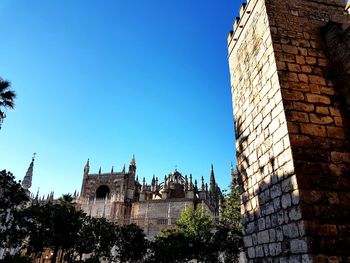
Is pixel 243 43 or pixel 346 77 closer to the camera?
pixel 346 77

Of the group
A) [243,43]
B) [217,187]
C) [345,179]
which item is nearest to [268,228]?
[345,179]

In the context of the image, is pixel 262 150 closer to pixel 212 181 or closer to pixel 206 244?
pixel 206 244

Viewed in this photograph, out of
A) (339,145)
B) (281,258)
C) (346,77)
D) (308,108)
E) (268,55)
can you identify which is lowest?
(281,258)

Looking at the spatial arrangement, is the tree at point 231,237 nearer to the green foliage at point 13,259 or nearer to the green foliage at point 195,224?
the green foliage at point 195,224

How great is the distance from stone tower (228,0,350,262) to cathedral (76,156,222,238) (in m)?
35.3

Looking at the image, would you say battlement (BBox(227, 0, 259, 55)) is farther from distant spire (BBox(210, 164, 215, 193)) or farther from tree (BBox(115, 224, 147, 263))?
distant spire (BBox(210, 164, 215, 193))

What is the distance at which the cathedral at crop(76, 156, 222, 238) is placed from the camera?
142 ft

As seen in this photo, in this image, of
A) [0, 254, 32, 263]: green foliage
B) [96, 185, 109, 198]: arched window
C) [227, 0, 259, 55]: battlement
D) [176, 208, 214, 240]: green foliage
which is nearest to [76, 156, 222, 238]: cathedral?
[96, 185, 109, 198]: arched window

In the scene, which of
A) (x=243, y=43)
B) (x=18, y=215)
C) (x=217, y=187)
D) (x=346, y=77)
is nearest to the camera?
(x=346, y=77)

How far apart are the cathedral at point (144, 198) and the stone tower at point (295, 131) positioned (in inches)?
1389

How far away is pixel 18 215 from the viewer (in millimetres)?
17828

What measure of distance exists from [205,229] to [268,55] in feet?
89.3

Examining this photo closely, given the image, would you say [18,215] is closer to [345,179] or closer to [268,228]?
[268,228]

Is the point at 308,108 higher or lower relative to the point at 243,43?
lower
